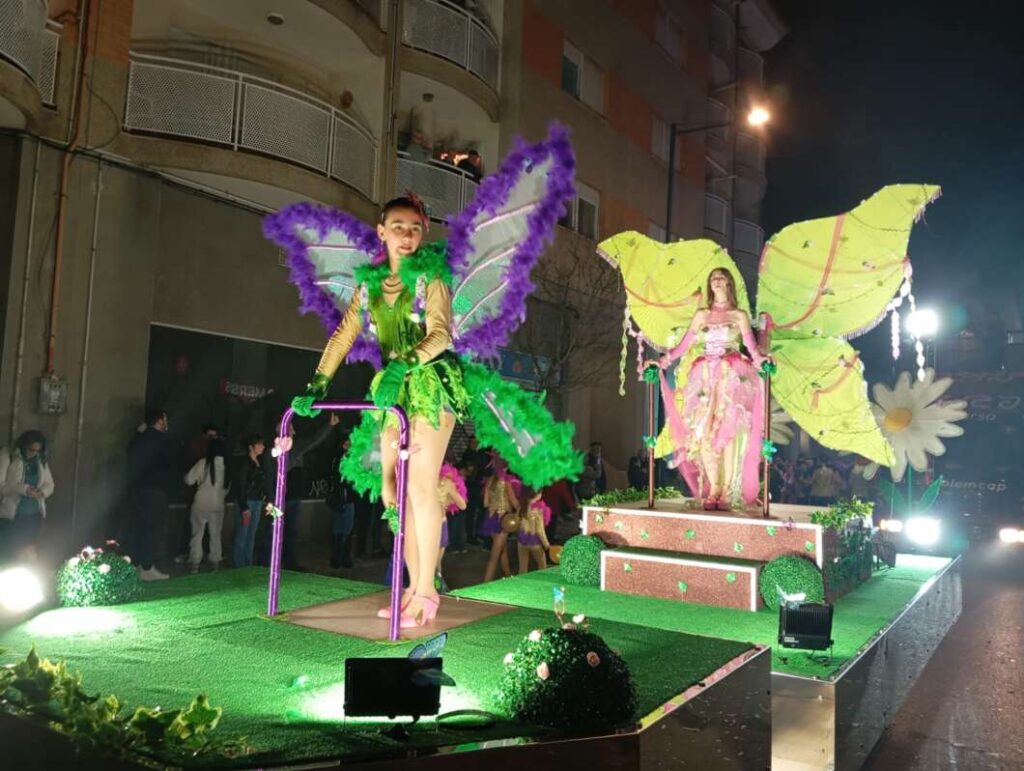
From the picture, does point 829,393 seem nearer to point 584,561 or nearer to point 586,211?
point 584,561

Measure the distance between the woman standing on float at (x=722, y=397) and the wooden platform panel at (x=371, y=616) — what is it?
3550 mm

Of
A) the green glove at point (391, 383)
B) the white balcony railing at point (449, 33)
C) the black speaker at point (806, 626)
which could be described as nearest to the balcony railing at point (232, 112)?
the white balcony railing at point (449, 33)

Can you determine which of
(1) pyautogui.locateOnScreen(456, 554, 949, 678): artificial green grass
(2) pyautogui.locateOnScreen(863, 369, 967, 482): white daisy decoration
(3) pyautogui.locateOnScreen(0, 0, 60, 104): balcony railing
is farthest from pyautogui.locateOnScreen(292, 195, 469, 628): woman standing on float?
(2) pyautogui.locateOnScreen(863, 369, 967, 482): white daisy decoration

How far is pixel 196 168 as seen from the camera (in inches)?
367

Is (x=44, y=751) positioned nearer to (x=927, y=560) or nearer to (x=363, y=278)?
(x=363, y=278)

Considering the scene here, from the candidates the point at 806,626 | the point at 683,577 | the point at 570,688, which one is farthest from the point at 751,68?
the point at 570,688

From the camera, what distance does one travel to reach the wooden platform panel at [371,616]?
4.21m

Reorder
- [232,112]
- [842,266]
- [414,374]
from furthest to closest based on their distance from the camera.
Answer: [232,112] < [842,266] < [414,374]

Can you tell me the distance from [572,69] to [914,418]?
37.4ft

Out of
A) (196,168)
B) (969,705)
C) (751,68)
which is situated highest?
(751,68)

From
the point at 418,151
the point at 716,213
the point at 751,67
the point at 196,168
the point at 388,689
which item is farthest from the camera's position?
the point at 751,67

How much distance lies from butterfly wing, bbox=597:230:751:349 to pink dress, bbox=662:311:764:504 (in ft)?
3.30

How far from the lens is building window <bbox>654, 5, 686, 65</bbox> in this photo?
20719mm

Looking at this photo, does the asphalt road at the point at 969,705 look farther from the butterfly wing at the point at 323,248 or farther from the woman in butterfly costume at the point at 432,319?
the butterfly wing at the point at 323,248
